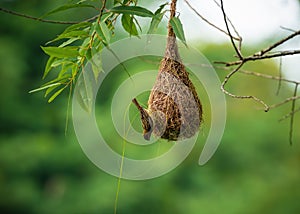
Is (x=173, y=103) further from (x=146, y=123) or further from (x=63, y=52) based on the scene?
(x=63, y=52)

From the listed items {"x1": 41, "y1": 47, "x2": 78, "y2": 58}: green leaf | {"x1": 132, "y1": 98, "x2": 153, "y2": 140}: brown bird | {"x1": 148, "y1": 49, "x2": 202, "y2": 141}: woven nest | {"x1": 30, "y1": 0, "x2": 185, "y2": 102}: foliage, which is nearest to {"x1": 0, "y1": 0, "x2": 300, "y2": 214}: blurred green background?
{"x1": 148, "y1": 49, "x2": 202, "y2": 141}: woven nest

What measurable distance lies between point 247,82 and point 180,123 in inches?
311

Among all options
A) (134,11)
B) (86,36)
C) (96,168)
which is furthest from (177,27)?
(96,168)

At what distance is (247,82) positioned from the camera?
931 centimetres

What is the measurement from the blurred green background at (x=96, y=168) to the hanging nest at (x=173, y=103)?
5564mm

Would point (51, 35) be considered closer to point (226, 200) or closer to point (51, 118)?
point (51, 118)

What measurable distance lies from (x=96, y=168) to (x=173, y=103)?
20.9ft

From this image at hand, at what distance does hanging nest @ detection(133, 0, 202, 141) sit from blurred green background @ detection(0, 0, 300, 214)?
5.56 meters

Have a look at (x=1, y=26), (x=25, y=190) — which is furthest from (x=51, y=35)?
(x=25, y=190)

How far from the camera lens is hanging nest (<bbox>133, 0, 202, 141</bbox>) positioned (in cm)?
A: 157

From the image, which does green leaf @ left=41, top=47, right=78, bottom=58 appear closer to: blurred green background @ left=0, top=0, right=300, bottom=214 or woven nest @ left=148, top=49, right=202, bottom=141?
woven nest @ left=148, top=49, right=202, bottom=141

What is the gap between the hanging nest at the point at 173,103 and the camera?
157cm

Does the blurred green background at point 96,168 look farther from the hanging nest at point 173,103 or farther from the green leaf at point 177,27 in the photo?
the green leaf at point 177,27

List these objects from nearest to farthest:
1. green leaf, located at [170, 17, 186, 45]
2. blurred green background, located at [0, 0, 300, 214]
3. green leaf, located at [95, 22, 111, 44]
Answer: green leaf, located at [95, 22, 111, 44]
green leaf, located at [170, 17, 186, 45]
blurred green background, located at [0, 0, 300, 214]
